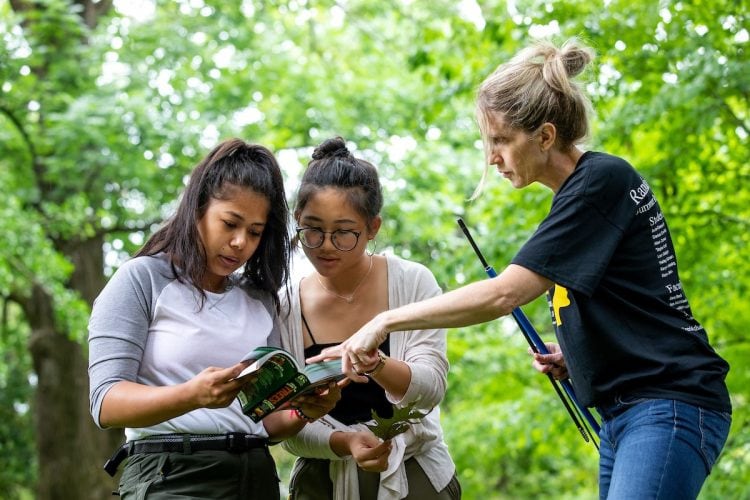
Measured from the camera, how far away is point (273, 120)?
11.5 m

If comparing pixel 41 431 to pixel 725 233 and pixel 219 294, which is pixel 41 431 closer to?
pixel 725 233

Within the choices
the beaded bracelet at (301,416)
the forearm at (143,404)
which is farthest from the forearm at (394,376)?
the forearm at (143,404)

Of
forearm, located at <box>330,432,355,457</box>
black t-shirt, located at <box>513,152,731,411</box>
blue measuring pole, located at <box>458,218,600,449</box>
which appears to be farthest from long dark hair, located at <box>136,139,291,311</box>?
black t-shirt, located at <box>513,152,731,411</box>

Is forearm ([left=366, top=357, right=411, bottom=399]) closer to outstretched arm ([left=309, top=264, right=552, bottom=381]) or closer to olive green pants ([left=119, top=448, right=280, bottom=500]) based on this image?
outstretched arm ([left=309, top=264, right=552, bottom=381])

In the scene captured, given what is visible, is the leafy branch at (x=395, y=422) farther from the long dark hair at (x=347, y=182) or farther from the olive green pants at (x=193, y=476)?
the long dark hair at (x=347, y=182)

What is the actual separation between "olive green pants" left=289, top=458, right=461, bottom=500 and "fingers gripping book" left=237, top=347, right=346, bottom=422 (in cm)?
49

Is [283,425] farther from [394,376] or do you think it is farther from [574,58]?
[574,58]

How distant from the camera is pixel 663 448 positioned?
2.36m

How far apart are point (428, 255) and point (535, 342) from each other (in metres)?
7.31

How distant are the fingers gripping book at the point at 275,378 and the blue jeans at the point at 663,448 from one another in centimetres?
77

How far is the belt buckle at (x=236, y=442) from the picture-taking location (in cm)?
274

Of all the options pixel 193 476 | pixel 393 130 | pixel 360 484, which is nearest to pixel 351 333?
pixel 360 484

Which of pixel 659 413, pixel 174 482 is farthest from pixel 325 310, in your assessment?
pixel 659 413

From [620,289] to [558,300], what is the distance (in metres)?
0.24
